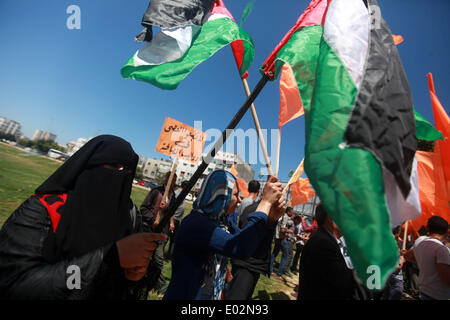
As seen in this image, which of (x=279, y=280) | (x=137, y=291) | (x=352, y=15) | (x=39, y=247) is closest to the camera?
(x=39, y=247)

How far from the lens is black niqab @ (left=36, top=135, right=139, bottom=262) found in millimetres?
1279

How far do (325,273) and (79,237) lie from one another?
Answer: 2.13 meters

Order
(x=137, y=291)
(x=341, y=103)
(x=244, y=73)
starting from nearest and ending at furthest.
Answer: (x=341, y=103) < (x=137, y=291) < (x=244, y=73)

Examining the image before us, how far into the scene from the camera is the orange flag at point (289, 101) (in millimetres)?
2264

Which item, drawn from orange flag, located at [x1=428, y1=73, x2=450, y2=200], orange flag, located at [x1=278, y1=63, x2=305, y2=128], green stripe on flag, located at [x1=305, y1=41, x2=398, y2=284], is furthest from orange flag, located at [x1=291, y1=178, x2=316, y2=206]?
green stripe on flag, located at [x1=305, y1=41, x2=398, y2=284]

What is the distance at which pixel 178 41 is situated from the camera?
74.8 inches

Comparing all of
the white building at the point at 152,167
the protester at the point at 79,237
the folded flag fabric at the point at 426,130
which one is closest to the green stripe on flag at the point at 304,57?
the folded flag fabric at the point at 426,130

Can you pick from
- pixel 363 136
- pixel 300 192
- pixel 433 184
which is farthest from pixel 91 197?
pixel 300 192

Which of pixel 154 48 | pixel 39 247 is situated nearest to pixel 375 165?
pixel 39 247

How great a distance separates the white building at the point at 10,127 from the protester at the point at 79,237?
703 ft

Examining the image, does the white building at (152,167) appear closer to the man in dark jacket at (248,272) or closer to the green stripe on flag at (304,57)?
the man in dark jacket at (248,272)

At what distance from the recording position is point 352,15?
135 centimetres

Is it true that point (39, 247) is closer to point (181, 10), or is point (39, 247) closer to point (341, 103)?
point (341, 103)

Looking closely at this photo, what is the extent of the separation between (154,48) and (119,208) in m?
1.50
